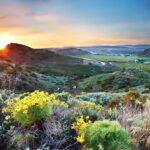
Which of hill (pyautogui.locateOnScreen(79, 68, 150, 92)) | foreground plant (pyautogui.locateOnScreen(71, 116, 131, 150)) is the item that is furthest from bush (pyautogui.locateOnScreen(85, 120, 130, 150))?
hill (pyautogui.locateOnScreen(79, 68, 150, 92))

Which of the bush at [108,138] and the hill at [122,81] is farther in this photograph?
the hill at [122,81]

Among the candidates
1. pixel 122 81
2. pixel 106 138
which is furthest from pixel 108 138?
pixel 122 81

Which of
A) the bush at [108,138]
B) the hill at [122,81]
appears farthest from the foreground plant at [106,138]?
the hill at [122,81]

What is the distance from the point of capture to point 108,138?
5.00 m

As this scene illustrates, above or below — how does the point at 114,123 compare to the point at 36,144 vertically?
above

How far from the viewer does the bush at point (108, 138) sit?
490cm

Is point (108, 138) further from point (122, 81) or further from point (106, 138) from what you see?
point (122, 81)

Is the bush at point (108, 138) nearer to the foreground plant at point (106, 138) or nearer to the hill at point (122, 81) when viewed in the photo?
the foreground plant at point (106, 138)

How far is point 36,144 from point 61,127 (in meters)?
0.73

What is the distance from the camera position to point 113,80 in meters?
76.9

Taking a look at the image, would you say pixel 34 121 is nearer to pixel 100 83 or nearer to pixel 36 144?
pixel 36 144

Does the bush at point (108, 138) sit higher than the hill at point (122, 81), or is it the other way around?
the bush at point (108, 138)

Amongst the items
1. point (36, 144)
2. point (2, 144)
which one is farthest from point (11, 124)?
point (36, 144)

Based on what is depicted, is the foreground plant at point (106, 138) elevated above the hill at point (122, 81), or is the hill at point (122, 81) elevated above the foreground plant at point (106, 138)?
the foreground plant at point (106, 138)
